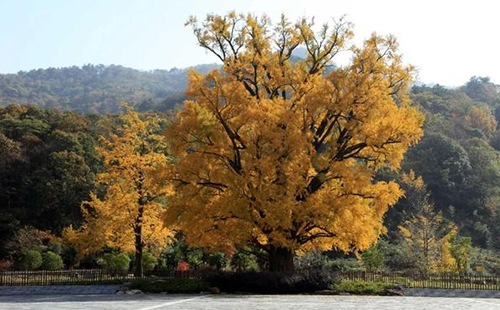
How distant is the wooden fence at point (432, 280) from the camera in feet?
73.7

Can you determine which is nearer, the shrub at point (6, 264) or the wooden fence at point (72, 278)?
the wooden fence at point (72, 278)

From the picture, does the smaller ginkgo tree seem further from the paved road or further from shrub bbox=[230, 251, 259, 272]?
the paved road

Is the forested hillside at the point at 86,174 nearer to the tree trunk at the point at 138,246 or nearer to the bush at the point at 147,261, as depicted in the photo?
the bush at the point at 147,261

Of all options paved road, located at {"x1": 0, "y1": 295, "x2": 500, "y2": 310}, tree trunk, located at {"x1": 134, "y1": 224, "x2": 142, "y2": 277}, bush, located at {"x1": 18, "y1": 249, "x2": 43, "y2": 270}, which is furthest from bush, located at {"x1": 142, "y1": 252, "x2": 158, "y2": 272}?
paved road, located at {"x1": 0, "y1": 295, "x2": 500, "y2": 310}

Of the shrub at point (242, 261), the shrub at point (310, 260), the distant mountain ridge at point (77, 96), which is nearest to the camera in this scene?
the shrub at point (242, 261)

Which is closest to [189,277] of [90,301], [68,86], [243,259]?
[90,301]

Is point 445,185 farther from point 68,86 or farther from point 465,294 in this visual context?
point 68,86

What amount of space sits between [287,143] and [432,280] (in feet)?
28.7

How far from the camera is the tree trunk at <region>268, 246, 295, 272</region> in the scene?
22594 mm

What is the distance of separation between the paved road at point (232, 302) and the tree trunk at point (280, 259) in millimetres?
3521

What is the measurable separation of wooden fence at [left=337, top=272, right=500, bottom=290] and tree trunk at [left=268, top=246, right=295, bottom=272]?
199 centimetres

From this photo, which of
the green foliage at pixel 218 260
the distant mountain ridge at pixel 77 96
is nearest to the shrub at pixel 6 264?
the green foliage at pixel 218 260

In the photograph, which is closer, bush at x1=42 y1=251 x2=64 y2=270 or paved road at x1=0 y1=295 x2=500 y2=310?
paved road at x1=0 y1=295 x2=500 y2=310

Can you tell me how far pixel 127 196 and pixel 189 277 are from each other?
286 inches
